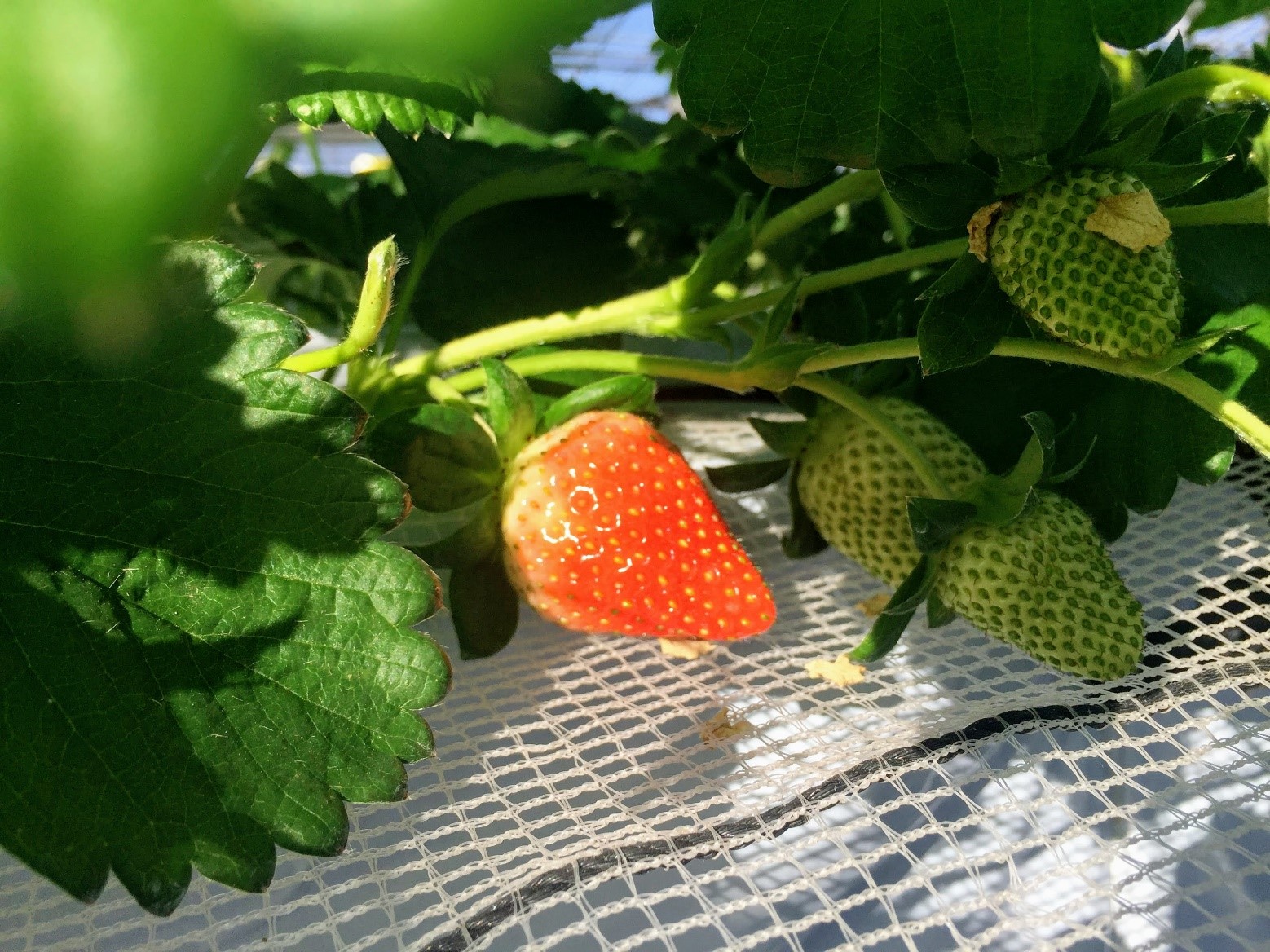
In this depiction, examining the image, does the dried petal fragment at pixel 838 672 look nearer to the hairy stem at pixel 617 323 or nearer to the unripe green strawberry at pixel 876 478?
the unripe green strawberry at pixel 876 478

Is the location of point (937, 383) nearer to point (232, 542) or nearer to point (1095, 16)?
point (1095, 16)

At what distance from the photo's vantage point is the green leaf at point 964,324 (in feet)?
Answer: 1.17

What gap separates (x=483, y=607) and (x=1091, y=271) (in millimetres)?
307

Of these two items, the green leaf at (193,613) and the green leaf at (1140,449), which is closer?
the green leaf at (193,613)

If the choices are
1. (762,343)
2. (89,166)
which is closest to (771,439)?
(762,343)

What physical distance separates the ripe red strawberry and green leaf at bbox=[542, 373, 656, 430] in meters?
0.01

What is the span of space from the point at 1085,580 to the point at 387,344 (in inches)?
14.2

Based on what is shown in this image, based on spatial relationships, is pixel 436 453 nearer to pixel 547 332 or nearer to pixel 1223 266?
pixel 547 332

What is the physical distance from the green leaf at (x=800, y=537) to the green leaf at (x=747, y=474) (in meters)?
0.02

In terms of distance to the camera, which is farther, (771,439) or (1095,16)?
(771,439)

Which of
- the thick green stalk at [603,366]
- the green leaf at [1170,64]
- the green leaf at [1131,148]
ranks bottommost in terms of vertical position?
the thick green stalk at [603,366]

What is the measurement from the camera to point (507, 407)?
46cm

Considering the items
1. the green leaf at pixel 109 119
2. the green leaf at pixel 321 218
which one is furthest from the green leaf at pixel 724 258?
the green leaf at pixel 109 119

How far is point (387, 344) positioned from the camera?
1.66ft
